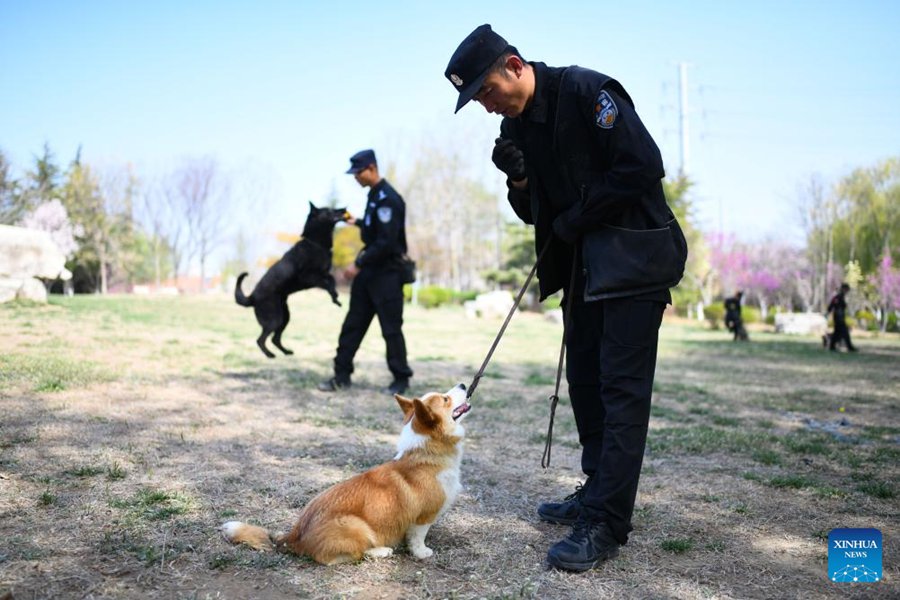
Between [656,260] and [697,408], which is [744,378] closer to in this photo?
[697,408]

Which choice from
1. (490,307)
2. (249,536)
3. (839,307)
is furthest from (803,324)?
(249,536)

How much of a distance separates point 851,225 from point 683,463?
3541cm

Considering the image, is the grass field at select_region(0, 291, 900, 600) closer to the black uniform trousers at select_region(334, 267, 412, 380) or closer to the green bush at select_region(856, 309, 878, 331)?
the black uniform trousers at select_region(334, 267, 412, 380)

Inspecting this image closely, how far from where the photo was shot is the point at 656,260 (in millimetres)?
2811

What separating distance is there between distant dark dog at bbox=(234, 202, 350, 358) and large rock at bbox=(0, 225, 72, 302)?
971cm

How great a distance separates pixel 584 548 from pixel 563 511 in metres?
0.60

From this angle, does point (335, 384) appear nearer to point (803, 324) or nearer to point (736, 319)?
point (736, 319)

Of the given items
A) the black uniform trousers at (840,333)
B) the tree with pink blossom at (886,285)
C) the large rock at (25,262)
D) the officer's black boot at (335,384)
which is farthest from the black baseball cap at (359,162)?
the tree with pink blossom at (886,285)

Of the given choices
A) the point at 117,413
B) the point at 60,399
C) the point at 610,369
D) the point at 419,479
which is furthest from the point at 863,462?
the point at 60,399

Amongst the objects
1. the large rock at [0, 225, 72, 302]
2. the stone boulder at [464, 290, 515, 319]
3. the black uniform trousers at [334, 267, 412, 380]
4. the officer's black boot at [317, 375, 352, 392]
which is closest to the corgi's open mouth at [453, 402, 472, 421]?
the black uniform trousers at [334, 267, 412, 380]

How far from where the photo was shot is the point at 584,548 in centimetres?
275

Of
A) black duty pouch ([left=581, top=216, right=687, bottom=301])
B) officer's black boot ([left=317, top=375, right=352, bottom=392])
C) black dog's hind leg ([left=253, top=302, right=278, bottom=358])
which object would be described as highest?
black duty pouch ([left=581, top=216, right=687, bottom=301])

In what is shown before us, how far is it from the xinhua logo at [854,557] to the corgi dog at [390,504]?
162 centimetres

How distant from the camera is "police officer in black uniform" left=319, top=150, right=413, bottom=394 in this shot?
6906 mm
